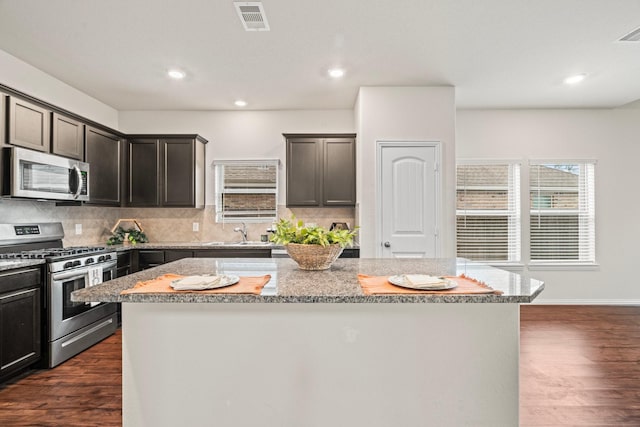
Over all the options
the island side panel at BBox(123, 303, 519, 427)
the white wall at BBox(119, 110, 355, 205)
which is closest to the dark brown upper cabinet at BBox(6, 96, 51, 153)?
the white wall at BBox(119, 110, 355, 205)

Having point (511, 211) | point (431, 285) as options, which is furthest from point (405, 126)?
point (431, 285)

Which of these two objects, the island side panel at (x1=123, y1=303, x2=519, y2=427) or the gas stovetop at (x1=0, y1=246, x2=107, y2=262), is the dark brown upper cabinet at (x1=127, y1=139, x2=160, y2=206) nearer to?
the gas stovetop at (x1=0, y1=246, x2=107, y2=262)

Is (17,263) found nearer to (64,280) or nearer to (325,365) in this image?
(64,280)

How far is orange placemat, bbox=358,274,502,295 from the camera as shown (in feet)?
5.11

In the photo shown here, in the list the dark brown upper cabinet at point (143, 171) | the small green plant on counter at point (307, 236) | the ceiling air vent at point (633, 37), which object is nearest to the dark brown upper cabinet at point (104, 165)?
the dark brown upper cabinet at point (143, 171)

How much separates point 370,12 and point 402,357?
7.58 feet

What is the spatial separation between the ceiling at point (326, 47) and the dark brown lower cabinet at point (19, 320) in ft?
6.41

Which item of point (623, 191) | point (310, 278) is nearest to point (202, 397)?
point (310, 278)

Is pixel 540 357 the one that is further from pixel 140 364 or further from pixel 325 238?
pixel 140 364

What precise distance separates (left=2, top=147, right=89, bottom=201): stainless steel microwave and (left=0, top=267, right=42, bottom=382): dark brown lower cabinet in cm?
70

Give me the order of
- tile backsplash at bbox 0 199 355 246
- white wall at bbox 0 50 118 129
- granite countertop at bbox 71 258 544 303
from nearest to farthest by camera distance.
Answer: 1. granite countertop at bbox 71 258 544 303
2. white wall at bbox 0 50 118 129
3. tile backsplash at bbox 0 199 355 246

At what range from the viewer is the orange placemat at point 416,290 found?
61.4 inches

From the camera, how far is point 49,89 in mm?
Answer: 3787

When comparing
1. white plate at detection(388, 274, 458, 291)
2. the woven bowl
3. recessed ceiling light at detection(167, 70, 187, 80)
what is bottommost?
white plate at detection(388, 274, 458, 291)
